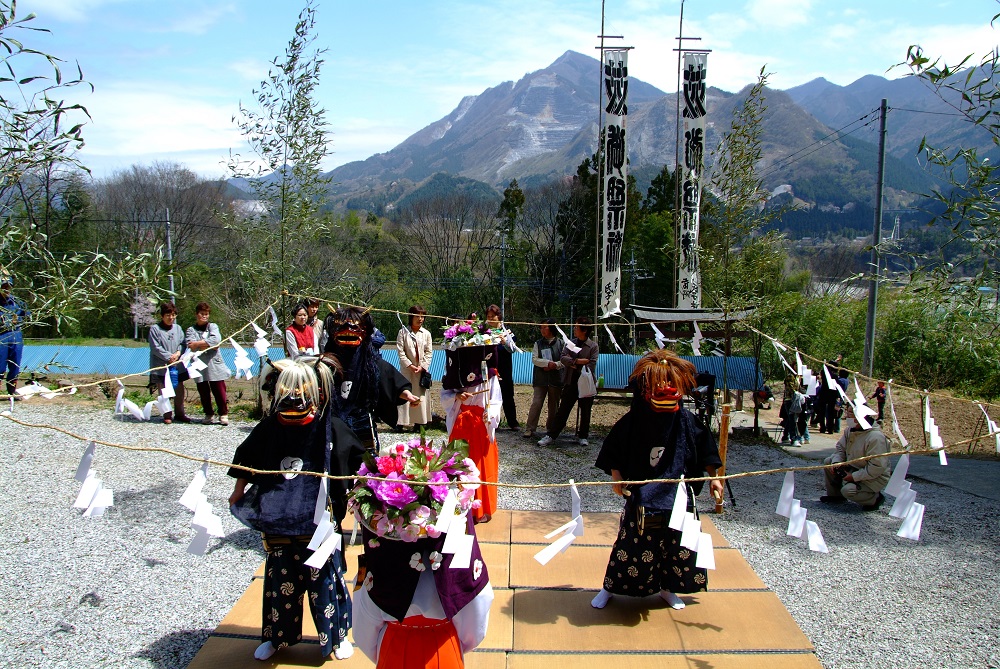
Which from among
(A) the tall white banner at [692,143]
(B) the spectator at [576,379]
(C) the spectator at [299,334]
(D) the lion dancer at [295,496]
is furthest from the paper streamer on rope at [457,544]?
(A) the tall white banner at [692,143]

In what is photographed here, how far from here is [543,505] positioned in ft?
22.6

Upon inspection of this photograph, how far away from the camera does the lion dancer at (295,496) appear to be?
363cm

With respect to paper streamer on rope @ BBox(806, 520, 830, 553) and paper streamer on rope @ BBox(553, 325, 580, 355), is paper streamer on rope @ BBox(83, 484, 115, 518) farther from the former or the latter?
paper streamer on rope @ BBox(553, 325, 580, 355)

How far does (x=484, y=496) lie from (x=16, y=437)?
7026mm

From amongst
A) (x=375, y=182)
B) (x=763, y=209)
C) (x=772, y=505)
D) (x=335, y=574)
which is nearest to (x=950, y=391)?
(x=763, y=209)

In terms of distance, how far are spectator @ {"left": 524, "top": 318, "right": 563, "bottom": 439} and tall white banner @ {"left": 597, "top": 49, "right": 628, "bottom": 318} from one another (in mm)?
2240

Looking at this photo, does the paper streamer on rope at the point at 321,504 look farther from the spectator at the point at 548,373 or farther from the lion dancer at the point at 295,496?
the spectator at the point at 548,373

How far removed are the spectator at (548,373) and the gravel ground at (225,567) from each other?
122 centimetres

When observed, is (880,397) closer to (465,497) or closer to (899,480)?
(899,480)

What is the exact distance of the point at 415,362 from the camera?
905 centimetres

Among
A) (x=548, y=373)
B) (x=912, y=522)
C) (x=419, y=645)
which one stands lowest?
(x=419, y=645)

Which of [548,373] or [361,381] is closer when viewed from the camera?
[361,381]

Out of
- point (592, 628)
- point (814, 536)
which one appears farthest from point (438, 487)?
point (814, 536)

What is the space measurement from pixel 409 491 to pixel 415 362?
606cm
